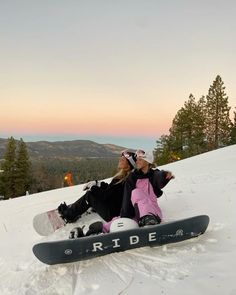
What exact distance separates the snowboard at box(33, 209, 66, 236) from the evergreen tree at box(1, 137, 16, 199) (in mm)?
44882

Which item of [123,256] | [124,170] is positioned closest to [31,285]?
[123,256]

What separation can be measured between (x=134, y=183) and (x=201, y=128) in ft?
131

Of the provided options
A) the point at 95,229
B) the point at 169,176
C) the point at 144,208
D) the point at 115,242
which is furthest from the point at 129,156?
the point at 115,242

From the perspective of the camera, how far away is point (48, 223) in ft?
20.4

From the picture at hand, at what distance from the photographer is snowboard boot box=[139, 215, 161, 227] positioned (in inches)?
187

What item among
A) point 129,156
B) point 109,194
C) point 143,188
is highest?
point 129,156

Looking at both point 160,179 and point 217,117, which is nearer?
point 160,179

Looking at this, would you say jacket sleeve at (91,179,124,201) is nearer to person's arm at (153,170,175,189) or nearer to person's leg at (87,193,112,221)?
person's leg at (87,193,112,221)

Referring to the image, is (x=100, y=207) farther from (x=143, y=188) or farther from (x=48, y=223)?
(x=48, y=223)

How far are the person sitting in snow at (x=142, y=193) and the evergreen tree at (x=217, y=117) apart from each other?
4017 centimetres

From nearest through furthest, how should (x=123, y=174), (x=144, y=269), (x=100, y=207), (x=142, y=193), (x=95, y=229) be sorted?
(x=144, y=269), (x=95, y=229), (x=142, y=193), (x=100, y=207), (x=123, y=174)

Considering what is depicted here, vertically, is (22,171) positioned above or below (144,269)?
above

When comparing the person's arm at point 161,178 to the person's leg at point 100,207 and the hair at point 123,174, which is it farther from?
the person's leg at point 100,207

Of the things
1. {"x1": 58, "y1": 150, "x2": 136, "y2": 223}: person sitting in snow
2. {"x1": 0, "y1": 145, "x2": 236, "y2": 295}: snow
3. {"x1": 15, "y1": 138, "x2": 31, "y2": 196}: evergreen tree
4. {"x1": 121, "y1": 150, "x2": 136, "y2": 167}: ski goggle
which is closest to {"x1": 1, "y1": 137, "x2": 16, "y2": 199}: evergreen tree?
{"x1": 15, "y1": 138, "x2": 31, "y2": 196}: evergreen tree
